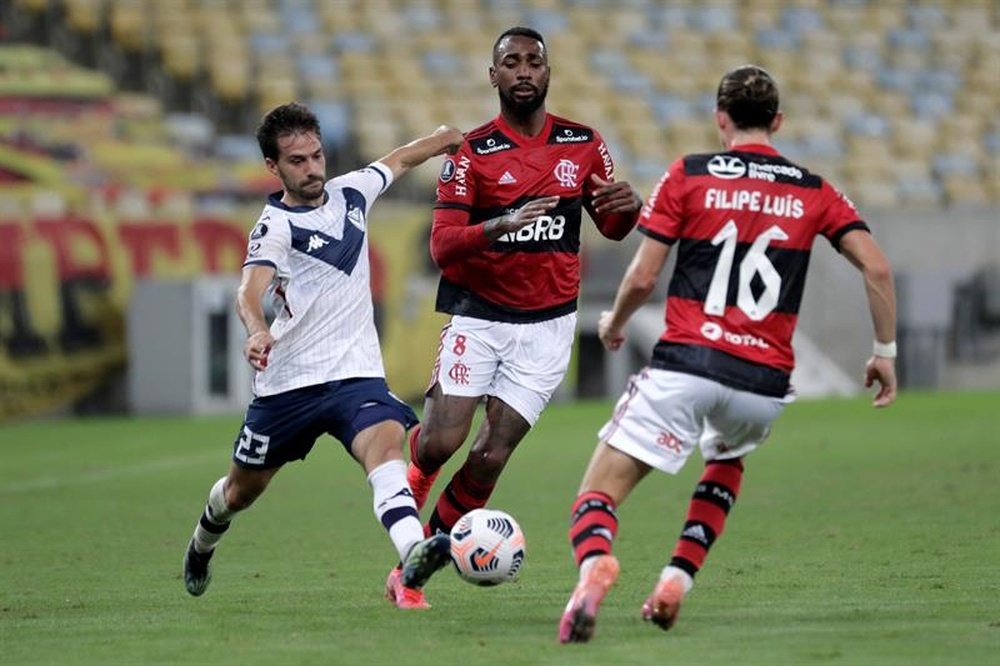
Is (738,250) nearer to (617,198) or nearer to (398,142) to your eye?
(617,198)

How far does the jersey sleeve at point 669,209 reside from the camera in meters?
6.48

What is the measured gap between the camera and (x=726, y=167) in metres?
6.51

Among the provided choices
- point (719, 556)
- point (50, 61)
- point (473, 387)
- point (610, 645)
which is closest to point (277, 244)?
point (473, 387)

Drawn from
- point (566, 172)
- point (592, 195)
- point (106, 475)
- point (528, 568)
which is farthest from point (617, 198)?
point (106, 475)

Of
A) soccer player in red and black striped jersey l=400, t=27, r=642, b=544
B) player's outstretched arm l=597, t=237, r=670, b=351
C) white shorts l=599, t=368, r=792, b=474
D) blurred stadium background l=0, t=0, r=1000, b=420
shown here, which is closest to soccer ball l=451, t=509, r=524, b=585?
white shorts l=599, t=368, r=792, b=474

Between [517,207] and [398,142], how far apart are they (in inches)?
632

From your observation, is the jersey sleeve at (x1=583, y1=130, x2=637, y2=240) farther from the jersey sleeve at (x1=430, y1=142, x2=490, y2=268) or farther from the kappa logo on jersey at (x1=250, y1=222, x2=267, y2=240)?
the kappa logo on jersey at (x1=250, y1=222, x2=267, y2=240)

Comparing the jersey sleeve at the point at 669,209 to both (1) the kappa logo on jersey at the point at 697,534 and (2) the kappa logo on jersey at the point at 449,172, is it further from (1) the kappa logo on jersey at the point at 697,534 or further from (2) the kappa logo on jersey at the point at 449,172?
(2) the kappa logo on jersey at the point at 449,172

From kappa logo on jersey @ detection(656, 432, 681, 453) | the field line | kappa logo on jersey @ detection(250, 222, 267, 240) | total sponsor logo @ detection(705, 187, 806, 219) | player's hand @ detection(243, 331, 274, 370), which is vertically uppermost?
total sponsor logo @ detection(705, 187, 806, 219)

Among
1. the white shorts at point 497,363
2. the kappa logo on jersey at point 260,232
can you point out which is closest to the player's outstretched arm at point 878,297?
the white shorts at point 497,363

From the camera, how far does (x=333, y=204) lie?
7.68 m

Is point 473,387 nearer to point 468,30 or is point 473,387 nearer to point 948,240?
point 948,240

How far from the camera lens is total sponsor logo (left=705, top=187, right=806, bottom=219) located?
6.47 meters

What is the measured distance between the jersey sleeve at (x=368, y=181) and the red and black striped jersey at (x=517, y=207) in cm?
31
